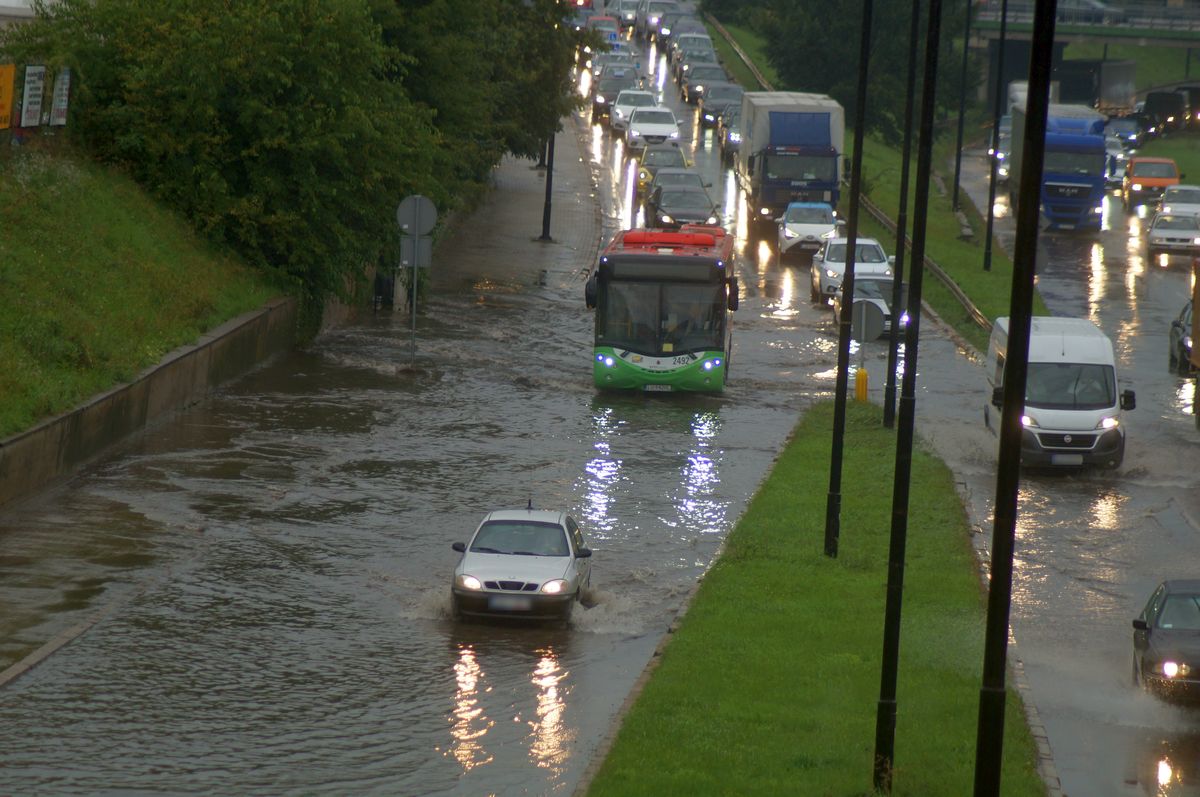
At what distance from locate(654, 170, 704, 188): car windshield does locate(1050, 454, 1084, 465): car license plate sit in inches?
1133

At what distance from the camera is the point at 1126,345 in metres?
39.1

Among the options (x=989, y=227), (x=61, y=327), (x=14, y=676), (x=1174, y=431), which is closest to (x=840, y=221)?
(x=989, y=227)

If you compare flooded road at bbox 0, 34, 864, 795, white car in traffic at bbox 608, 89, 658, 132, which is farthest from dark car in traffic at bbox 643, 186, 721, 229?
white car in traffic at bbox 608, 89, 658, 132

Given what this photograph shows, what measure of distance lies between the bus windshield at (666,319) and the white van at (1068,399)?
5.14 m

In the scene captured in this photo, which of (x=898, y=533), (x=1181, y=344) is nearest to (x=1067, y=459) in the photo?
(x=1181, y=344)

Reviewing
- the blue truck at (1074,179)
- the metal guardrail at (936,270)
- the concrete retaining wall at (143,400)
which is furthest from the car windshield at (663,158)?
the concrete retaining wall at (143,400)

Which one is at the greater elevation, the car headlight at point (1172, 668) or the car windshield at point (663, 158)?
the car windshield at point (663, 158)

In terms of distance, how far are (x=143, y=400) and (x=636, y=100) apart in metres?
52.4

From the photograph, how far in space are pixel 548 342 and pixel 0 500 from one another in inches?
715

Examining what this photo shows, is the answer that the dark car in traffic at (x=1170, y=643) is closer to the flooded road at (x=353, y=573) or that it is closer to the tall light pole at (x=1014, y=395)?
the flooded road at (x=353, y=573)

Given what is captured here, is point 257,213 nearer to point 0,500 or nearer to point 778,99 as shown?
point 0,500

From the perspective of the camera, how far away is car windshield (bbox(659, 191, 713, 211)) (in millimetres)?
52594

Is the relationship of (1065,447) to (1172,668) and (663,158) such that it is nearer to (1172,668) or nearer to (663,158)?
(1172,668)

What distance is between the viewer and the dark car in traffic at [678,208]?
170 ft
